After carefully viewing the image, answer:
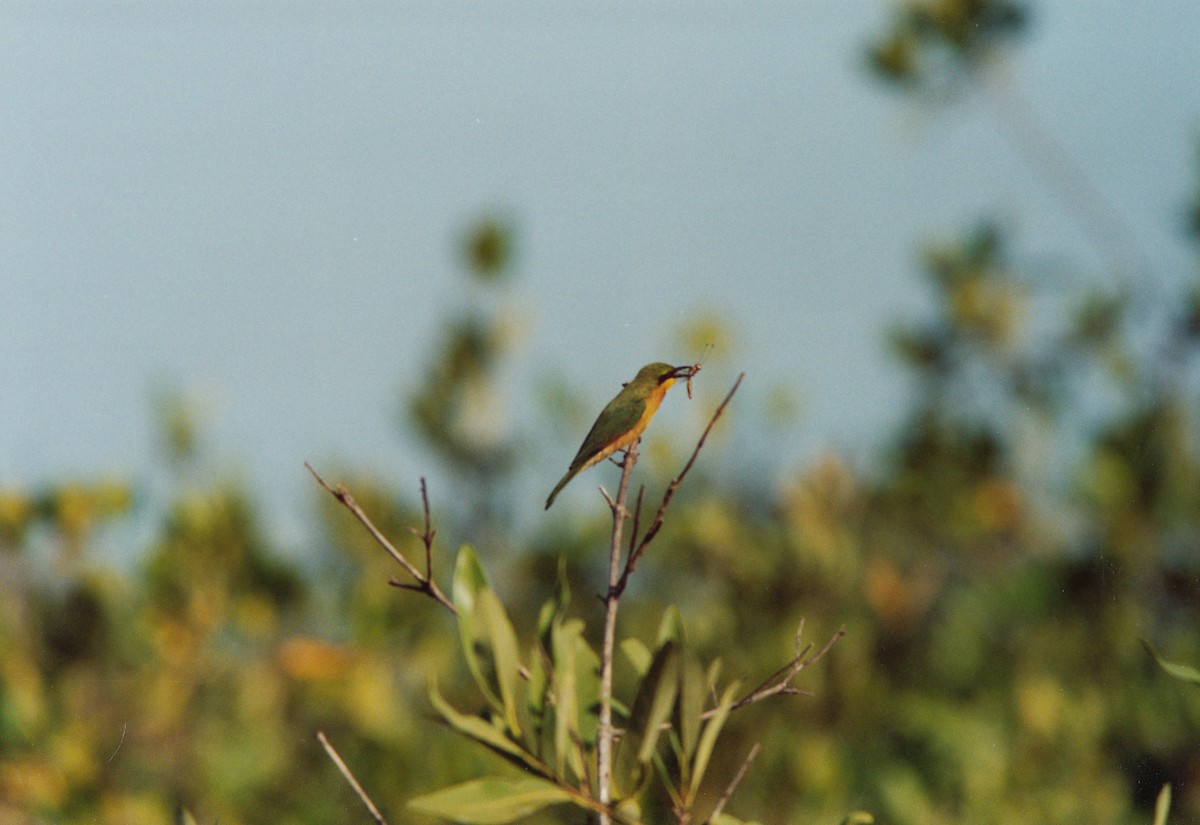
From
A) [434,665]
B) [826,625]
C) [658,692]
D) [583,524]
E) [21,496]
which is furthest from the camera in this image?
[826,625]

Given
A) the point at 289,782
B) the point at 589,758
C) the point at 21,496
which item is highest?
the point at 589,758

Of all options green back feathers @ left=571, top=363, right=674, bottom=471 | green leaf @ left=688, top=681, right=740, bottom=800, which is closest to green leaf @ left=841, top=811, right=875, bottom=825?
green leaf @ left=688, top=681, right=740, bottom=800

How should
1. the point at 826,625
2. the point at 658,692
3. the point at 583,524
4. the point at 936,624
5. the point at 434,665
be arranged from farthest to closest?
the point at 936,624 → the point at 826,625 → the point at 583,524 → the point at 434,665 → the point at 658,692

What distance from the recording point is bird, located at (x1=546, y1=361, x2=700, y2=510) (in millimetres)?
362

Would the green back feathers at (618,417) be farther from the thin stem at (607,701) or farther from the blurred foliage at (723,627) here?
the blurred foliage at (723,627)

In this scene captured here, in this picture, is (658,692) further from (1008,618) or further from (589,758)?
(1008,618)

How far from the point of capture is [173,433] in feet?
5.27

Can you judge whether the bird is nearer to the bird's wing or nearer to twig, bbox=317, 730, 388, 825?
the bird's wing

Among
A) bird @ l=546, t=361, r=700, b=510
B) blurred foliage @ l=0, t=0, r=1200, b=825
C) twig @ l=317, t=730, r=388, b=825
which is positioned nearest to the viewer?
twig @ l=317, t=730, r=388, b=825

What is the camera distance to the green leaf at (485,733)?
0.88 ft

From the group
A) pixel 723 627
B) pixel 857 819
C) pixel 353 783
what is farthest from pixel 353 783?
pixel 723 627

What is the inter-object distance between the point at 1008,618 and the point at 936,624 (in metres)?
0.17

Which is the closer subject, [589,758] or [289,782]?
[589,758]

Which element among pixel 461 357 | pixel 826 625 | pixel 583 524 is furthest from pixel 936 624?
pixel 461 357
